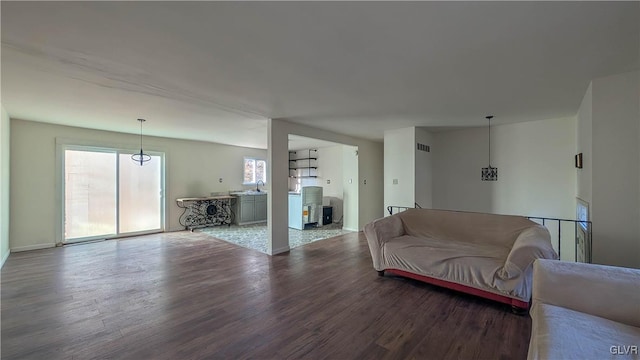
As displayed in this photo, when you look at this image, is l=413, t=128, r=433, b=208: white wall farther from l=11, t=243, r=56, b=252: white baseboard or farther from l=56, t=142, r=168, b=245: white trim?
l=11, t=243, r=56, b=252: white baseboard

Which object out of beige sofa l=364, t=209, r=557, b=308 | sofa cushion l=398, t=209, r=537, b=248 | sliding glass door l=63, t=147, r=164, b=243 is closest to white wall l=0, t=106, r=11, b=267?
sliding glass door l=63, t=147, r=164, b=243

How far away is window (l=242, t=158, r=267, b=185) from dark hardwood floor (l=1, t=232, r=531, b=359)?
448 cm

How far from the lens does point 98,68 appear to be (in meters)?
2.49

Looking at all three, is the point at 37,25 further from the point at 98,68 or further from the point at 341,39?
the point at 341,39

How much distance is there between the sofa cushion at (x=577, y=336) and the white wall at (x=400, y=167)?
12.7 ft

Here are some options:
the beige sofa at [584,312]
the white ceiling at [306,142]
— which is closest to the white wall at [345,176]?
the white ceiling at [306,142]

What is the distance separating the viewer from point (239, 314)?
2.55 metres

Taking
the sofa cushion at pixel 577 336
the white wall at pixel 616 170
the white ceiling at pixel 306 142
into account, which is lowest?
the sofa cushion at pixel 577 336

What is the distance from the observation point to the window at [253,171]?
8.39m

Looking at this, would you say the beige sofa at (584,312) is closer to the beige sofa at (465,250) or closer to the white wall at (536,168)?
the beige sofa at (465,250)

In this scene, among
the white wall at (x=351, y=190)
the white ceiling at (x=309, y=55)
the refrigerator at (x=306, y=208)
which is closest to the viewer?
the white ceiling at (x=309, y=55)

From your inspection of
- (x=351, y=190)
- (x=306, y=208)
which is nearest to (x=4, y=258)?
(x=306, y=208)

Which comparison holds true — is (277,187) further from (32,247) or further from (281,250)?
(32,247)

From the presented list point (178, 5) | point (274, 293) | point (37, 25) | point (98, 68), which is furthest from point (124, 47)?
point (274, 293)
